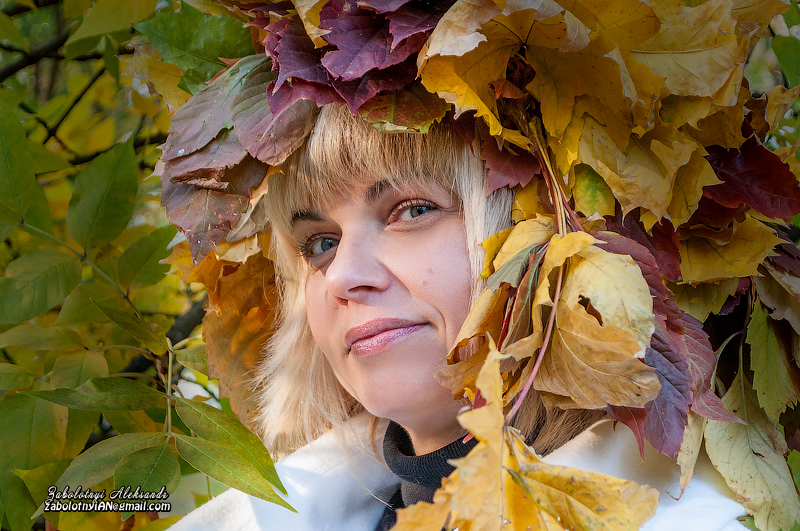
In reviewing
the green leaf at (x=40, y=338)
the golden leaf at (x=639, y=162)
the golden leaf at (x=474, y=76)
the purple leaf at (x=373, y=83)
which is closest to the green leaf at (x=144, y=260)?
the green leaf at (x=40, y=338)

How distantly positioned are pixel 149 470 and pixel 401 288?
1.26 ft

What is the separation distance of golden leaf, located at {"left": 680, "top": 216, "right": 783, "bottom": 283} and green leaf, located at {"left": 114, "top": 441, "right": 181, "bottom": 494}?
69cm

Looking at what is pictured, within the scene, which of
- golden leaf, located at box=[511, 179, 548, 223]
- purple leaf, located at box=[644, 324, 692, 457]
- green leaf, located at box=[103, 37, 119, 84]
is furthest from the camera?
green leaf, located at box=[103, 37, 119, 84]

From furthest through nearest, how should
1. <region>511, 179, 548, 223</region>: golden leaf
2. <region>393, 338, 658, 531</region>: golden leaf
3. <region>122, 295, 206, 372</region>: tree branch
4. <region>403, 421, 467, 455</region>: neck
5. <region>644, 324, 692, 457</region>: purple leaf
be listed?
<region>122, 295, 206, 372</region>: tree branch < <region>403, 421, 467, 455</region>: neck < <region>511, 179, 548, 223</region>: golden leaf < <region>644, 324, 692, 457</region>: purple leaf < <region>393, 338, 658, 531</region>: golden leaf

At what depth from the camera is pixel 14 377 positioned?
2.91ft

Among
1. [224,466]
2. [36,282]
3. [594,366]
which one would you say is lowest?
[224,466]

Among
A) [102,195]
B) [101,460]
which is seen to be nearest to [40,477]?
[101,460]

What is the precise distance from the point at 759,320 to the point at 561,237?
386 mm

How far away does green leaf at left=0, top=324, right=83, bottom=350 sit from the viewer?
89 centimetres

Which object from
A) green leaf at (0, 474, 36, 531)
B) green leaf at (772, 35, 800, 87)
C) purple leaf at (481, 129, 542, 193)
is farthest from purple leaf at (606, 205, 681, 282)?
green leaf at (0, 474, 36, 531)

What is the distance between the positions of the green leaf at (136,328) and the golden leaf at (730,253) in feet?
2.46

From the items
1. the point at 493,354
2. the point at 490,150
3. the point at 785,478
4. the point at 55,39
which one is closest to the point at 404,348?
the point at 490,150

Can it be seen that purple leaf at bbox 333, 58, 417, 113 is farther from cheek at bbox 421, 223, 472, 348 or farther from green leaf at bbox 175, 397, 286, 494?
green leaf at bbox 175, 397, 286, 494

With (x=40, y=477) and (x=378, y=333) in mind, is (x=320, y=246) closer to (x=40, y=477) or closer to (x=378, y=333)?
(x=378, y=333)
